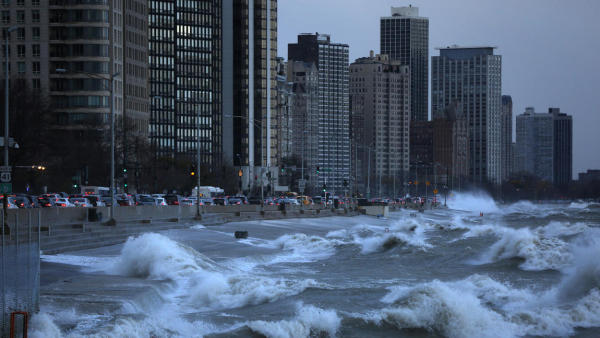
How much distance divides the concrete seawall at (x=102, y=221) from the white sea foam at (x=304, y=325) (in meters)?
5.62

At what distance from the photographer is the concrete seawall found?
37438 millimetres

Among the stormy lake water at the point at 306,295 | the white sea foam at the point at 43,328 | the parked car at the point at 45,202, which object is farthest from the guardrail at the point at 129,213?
the white sea foam at the point at 43,328

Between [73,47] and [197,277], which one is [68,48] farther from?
[197,277]

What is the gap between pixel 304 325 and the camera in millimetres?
21422

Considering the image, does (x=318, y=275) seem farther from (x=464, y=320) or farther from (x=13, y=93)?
(x=13, y=93)

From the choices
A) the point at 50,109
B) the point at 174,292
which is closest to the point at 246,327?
the point at 174,292

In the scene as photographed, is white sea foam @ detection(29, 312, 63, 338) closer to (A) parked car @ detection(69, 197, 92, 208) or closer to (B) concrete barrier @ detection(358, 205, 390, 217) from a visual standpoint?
(A) parked car @ detection(69, 197, 92, 208)

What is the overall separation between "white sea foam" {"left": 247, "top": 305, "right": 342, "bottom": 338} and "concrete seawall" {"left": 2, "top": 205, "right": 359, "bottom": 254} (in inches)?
221

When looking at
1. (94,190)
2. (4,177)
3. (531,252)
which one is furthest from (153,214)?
(4,177)

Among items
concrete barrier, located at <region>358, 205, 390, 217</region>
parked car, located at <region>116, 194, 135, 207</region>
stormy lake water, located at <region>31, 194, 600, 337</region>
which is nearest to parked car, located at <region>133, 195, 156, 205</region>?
parked car, located at <region>116, 194, 135, 207</region>

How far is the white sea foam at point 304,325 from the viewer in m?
20.8

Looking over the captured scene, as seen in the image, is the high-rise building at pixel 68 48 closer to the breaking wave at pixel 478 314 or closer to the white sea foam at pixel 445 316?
the breaking wave at pixel 478 314

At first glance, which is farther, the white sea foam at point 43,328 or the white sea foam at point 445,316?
the white sea foam at point 445,316

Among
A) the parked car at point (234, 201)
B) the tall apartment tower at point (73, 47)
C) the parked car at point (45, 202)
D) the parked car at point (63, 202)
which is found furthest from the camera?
the tall apartment tower at point (73, 47)
